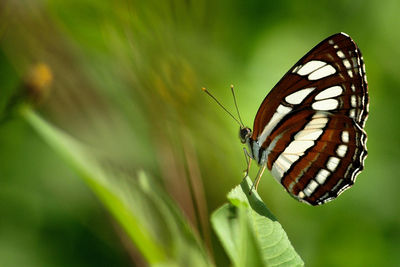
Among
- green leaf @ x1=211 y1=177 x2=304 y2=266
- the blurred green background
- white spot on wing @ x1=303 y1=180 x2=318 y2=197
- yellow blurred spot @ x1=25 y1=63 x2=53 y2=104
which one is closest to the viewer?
green leaf @ x1=211 y1=177 x2=304 y2=266

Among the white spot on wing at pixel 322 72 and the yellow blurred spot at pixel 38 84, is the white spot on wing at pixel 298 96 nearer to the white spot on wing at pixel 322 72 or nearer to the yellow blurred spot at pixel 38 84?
the white spot on wing at pixel 322 72

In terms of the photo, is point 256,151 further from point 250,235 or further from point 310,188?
point 250,235

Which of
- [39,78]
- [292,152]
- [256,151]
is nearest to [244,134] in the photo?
[256,151]

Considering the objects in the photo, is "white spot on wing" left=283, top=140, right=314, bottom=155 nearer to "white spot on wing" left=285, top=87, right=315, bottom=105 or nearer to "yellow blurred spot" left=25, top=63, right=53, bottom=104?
"white spot on wing" left=285, top=87, right=315, bottom=105

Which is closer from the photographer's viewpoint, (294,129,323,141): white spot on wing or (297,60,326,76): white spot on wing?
(297,60,326,76): white spot on wing

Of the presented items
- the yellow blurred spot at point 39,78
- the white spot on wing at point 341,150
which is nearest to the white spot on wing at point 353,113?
the white spot on wing at point 341,150

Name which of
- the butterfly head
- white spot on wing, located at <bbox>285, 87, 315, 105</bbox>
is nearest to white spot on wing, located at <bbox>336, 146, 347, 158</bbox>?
white spot on wing, located at <bbox>285, 87, 315, 105</bbox>

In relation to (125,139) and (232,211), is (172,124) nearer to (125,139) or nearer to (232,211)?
(125,139)
